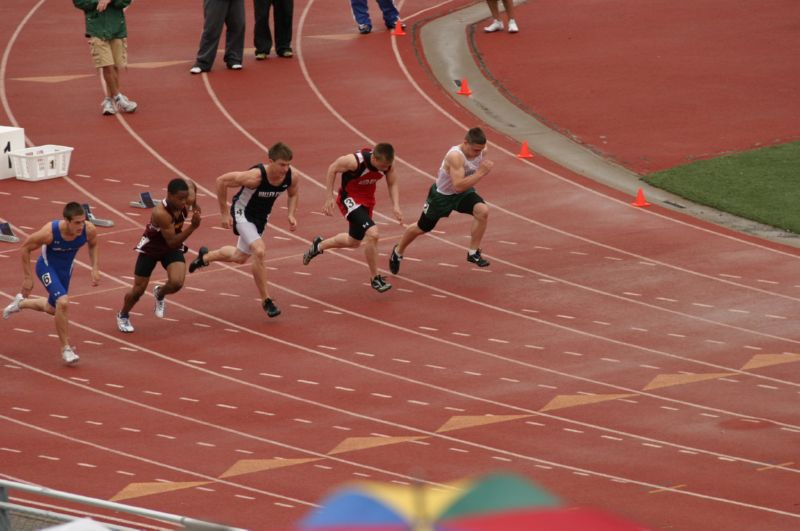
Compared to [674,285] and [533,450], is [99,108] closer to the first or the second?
[674,285]

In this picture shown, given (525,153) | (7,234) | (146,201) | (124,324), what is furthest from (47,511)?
(525,153)

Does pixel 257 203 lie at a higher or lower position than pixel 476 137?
lower

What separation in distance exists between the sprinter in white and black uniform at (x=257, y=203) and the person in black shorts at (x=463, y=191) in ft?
5.36

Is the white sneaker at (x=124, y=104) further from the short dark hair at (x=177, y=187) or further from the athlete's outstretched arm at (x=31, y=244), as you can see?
the athlete's outstretched arm at (x=31, y=244)

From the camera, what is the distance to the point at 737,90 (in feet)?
74.5

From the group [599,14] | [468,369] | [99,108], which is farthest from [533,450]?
[599,14]

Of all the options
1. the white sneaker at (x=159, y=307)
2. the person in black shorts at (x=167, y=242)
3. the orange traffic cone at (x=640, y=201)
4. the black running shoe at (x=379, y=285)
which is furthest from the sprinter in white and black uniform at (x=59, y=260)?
the orange traffic cone at (x=640, y=201)

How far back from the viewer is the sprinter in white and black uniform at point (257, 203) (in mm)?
14109

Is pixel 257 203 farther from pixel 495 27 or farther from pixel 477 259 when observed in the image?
pixel 495 27

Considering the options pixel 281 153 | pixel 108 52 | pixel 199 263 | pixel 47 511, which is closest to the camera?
pixel 47 511

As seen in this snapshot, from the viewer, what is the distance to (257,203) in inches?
565

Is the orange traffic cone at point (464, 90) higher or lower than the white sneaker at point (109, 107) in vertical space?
higher

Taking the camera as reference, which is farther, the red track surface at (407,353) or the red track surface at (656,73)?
the red track surface at (656,73)

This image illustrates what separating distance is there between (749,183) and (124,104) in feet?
27.7
